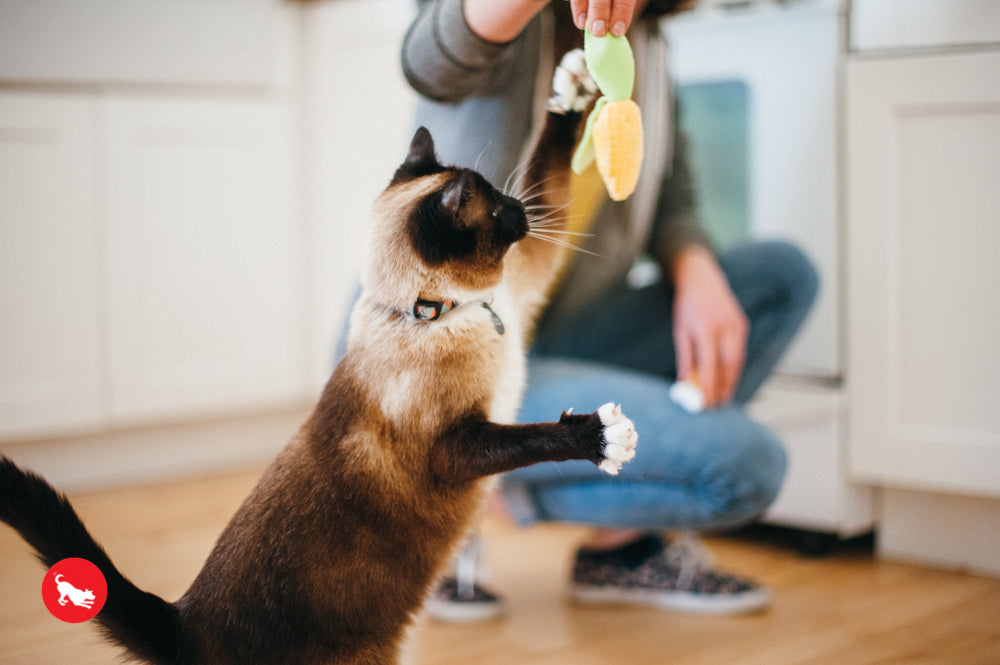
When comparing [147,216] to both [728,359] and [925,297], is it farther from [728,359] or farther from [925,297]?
[925,297]

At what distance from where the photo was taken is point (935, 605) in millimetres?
1243

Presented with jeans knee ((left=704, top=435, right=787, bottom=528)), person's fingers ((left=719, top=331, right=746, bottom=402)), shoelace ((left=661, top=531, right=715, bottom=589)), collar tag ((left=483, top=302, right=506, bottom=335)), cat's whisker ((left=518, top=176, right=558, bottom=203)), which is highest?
cat's whisker ((left=518, top=176, right=558, bottom=203))

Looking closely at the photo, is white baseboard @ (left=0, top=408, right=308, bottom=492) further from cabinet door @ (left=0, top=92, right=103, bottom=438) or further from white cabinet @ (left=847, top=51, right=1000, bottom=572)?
white cabinet @ (left=847, top=51, right=1000, bottom=572)

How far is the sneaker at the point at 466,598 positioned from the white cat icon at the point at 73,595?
61 cm

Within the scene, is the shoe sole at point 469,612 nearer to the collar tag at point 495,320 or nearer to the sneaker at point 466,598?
the sneaker at point 466,598

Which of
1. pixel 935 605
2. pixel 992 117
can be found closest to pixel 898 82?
pixel 992 117

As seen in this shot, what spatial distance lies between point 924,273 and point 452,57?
91 cm

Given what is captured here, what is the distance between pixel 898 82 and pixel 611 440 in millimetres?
970

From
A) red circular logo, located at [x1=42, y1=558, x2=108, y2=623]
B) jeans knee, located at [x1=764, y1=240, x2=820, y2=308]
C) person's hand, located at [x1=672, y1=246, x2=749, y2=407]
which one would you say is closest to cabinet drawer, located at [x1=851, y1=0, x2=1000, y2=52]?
jeans knee, located at [x1=764, y1=240, x2=820, y2=308]

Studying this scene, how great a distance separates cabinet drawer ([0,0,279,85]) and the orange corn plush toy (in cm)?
42

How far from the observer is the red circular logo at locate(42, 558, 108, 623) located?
0.68m

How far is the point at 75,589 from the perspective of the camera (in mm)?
680

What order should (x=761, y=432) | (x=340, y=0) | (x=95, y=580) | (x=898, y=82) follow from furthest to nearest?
(x=340, y=0) < (x=898, y=82) < (x=761, y=432) < (x=95, y=580)

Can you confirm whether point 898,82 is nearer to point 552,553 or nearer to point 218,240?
point 552,553
